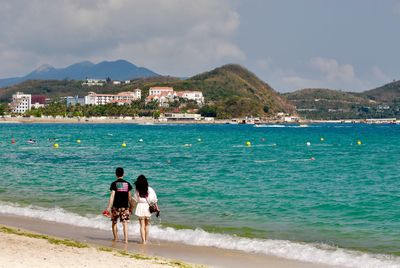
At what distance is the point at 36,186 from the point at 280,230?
17.9 m

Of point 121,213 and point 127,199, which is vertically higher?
point 127,199

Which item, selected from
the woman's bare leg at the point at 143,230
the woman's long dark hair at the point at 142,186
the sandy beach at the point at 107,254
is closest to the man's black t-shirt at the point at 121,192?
the woman's long dark hair at the point at 142,186

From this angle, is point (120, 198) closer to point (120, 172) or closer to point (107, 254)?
point (120, 172)

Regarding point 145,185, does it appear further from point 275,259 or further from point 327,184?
point 327,184

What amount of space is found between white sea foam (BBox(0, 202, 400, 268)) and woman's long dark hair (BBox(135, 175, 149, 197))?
245 cm

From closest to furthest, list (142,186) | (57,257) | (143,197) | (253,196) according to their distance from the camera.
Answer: (57,257)
(142,186)
(143,197)
(253,196)

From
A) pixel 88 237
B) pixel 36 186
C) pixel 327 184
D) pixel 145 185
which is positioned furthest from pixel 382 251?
pixel 36 186

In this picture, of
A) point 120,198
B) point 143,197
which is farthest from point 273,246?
point 120,198

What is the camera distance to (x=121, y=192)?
16.4 m

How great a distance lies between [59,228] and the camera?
20.1 meters

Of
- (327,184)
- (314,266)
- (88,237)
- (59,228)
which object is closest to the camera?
(314,266)

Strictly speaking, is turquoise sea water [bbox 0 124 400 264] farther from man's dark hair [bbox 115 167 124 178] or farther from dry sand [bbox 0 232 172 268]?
dry sand [bbox 0 232 172 268]

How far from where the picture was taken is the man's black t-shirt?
16422mm

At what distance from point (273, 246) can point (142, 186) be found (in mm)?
4199
